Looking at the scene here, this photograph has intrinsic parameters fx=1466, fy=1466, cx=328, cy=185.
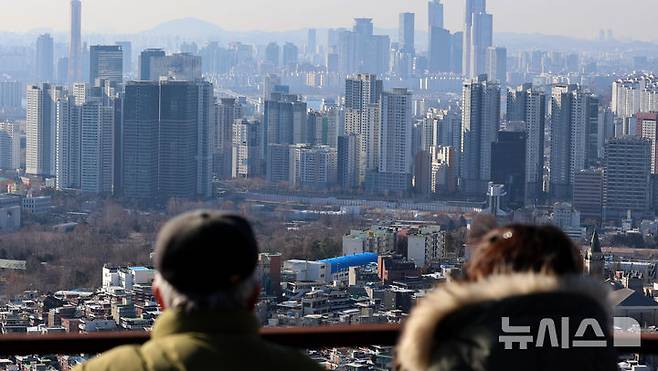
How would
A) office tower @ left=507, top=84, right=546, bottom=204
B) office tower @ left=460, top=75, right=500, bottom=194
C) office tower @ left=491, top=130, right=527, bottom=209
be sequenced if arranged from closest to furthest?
office tower @ left=491, top=130, right=527, bottom=209, office tower @ left=507, top=84, right=546, bottom=204, office tower @ left=460, top=75, right=500, bottom=194

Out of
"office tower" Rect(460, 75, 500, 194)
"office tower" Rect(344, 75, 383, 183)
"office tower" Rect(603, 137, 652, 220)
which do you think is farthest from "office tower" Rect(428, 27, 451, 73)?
"office tower" Rect(603, 137, 652, 220)

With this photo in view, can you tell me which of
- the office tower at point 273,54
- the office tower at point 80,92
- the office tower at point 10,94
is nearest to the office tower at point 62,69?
the office tower at point 10,94

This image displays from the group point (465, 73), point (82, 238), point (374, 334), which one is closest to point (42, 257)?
point (82, 238)

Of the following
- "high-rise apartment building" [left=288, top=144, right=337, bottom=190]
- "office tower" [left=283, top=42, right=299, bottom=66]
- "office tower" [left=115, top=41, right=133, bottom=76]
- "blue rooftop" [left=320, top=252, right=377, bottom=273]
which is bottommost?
"blue rooftop" [left=320, top=252, right=377, bottom=273]

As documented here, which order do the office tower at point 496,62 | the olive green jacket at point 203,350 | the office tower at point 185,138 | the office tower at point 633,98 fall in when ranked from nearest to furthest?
1. the olive green jacket at point 203,350
2. the office tower at point 185,138
3. the office tower at point 633,98
4. the office tower at point 496,62

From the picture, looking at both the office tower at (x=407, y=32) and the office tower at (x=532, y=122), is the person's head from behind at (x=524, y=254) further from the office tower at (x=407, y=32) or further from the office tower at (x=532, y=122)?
the office tower at (x=407, y=32)

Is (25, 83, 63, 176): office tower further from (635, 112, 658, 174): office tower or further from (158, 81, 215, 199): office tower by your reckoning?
(635, 112, 658, 174): office tower

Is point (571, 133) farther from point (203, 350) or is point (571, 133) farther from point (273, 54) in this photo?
point (203, 350)
